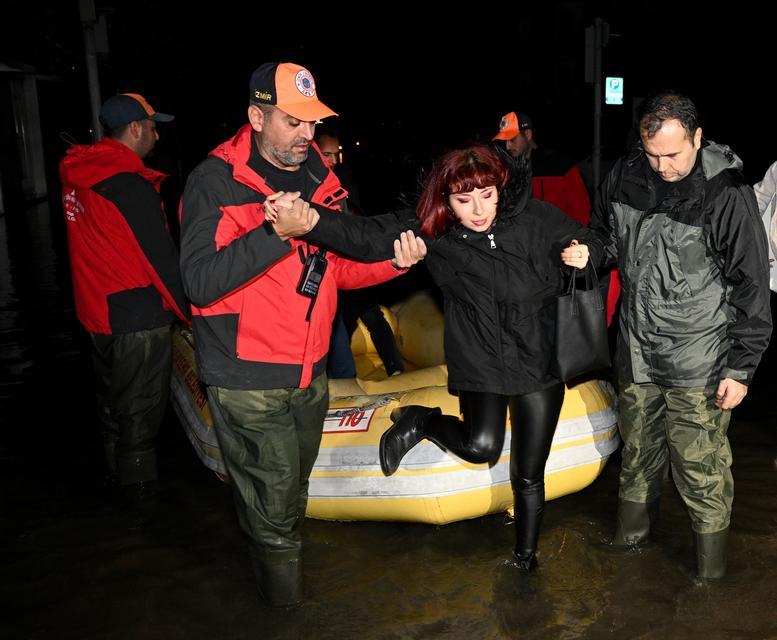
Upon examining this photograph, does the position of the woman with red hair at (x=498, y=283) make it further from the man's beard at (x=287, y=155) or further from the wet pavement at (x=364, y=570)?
the wet pavement at (x=364, y=570)

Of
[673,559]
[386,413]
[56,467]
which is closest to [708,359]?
[673,559]

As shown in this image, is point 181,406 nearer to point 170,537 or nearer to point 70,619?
point 170,537

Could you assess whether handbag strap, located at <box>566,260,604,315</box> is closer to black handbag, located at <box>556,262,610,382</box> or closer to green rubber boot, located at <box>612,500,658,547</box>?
black handbag, located at <box>556,262,610,382</box>

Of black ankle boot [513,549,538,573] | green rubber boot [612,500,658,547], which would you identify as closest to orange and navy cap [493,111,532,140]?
green rubber boot [612,500,658,547]

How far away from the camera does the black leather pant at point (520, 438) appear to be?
3.62 m

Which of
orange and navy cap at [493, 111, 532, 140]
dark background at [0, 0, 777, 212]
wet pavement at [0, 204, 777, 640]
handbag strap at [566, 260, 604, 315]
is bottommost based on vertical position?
wet pavement at [0, 204, 777, 640]

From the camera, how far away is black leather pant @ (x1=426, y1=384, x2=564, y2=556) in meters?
3.62

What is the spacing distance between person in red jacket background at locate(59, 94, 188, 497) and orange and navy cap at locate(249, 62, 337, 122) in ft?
5.04

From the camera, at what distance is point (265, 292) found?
3244 millimetres

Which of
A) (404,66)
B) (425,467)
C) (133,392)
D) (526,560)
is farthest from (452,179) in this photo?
(404,66)

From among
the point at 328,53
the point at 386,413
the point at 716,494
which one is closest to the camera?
the point at 716,494

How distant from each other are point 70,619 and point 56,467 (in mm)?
1882

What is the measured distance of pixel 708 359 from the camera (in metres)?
3.49

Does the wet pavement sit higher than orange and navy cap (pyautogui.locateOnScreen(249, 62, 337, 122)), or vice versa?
orange and navy cap (pyautogui.locateOnScreen(249, 62, 337, 122))
